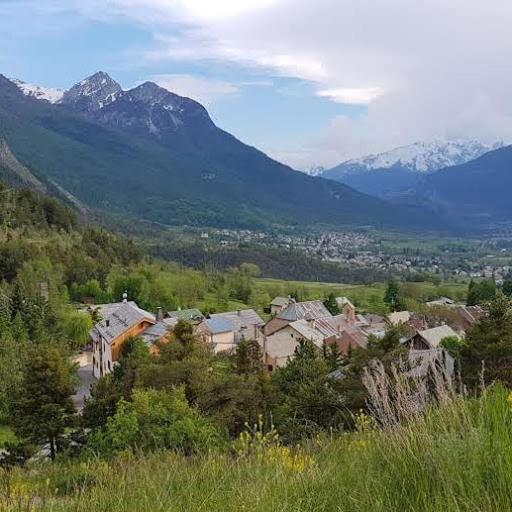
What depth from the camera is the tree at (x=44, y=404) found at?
74.4 feet

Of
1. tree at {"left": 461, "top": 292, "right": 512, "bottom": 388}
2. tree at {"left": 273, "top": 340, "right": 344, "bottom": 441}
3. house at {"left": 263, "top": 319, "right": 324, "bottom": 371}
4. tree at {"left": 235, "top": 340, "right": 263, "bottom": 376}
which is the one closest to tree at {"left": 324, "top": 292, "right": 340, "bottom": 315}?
house at {"left": 263, "top": 319, "right": 324, "bottom": 371}

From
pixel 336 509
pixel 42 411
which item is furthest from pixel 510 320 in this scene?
pixel 336 509

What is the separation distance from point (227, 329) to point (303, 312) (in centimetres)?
1077

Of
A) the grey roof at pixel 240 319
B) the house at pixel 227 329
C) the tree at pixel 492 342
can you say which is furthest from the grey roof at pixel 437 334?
the tree at pixel 492 342

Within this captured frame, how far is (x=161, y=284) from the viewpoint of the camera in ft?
237

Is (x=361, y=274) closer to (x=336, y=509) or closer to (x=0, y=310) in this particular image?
(x=0, y=310)

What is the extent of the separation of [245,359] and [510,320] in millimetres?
13048

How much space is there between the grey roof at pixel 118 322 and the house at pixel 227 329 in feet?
16.3

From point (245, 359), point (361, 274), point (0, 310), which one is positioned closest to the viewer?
point (245, 359)

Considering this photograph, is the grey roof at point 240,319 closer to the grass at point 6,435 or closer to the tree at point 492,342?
the grass at point 6,435

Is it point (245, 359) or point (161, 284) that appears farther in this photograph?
point (161, 284)

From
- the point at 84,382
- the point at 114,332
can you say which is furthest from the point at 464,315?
the point at 84,382

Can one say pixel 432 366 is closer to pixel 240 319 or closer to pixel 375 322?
pixel 240 319

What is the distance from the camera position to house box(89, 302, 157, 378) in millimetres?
47156
